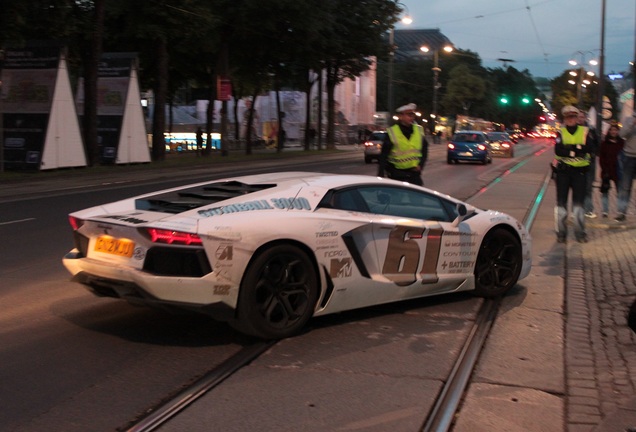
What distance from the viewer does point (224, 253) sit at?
5.23 m

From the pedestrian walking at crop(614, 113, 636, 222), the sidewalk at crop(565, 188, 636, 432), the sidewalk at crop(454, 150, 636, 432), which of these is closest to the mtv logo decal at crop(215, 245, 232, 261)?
the sidewalk at crop(454, 150, 636, 432)

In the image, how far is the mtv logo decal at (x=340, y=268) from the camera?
19.2 feet

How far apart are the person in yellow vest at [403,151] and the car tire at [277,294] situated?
146 inches

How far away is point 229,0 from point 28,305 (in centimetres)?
2956

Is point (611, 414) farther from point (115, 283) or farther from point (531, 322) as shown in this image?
point (115, 283)

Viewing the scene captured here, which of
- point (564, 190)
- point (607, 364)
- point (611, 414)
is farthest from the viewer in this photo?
point (564, 190)

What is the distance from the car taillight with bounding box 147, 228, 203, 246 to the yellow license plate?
0.23m

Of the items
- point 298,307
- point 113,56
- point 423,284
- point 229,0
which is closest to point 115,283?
point 298,307

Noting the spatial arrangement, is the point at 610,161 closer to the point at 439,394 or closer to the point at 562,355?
the point at 562,355

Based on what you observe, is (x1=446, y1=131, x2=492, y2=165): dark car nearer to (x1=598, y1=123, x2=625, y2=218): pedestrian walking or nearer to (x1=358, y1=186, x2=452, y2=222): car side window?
(x1=598, y1=123, x2=625, y2=218): pedestrian walking

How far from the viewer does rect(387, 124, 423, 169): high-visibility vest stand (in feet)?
30.3

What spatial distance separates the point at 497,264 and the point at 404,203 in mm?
1305

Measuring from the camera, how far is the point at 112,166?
2892 centimetres

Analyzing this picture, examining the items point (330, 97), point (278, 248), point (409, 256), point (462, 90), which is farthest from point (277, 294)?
point (462, 90)
